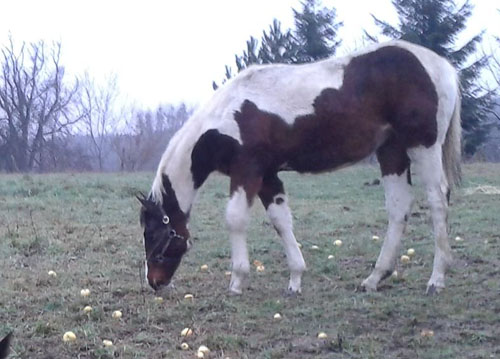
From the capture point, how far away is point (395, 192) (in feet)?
23.1

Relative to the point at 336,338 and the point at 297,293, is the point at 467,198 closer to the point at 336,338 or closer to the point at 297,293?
the point at 297,293

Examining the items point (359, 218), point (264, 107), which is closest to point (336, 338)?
point (264, 107)

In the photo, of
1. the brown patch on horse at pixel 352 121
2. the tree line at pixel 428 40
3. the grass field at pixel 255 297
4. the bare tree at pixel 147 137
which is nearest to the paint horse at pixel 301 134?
the brown patch on horse at pixel 352 121

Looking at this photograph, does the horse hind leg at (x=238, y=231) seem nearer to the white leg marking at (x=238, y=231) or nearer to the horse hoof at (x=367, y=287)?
the white leg marking at (x=238, y=231)

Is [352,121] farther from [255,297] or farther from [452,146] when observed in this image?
[255,297]

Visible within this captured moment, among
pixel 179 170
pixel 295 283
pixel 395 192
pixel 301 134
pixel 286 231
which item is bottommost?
pixel 295 283

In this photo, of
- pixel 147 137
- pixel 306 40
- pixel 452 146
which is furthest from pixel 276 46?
pixel 452 146

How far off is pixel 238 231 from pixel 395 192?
150cm

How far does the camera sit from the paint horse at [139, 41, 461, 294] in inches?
255

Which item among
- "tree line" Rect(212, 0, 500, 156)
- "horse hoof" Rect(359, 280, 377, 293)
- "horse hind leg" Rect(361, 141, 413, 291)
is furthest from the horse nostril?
"tree line" Rect(212, 0, 500, 156)

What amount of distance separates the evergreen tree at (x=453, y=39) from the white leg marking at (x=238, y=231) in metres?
25.4

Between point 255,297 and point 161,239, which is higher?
point 161,239

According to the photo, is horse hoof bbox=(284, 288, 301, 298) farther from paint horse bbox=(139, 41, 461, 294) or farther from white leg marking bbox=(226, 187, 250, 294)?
white leg marking bbox=(226, 187, 250, 294)

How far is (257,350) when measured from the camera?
16.3 feet
